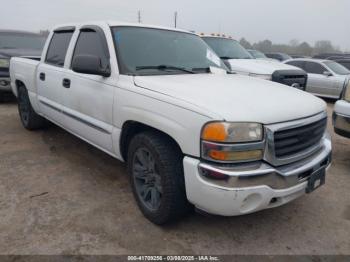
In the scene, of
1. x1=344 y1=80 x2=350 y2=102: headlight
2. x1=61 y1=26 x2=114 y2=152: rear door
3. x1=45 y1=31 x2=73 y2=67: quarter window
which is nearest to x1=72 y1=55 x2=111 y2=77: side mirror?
x1=61 y1=26 x2=114 y2=152: rear door

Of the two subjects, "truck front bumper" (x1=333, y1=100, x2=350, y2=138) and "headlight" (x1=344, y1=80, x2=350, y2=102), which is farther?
"headlight" (x1=344, y1=80, x2=350, y2=102)

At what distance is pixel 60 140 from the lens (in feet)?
16.9

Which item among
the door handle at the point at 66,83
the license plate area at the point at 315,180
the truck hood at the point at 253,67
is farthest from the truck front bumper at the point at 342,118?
the door handle at the point at 66,83

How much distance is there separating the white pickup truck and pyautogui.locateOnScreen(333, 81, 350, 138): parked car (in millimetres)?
1120

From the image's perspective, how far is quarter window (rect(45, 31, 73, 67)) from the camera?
13.8ft

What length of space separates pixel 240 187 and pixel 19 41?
821cm

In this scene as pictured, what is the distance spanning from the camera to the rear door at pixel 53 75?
4148 millimetres

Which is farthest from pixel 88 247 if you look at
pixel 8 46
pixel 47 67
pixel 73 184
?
pixel 8 46

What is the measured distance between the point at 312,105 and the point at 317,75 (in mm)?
8555

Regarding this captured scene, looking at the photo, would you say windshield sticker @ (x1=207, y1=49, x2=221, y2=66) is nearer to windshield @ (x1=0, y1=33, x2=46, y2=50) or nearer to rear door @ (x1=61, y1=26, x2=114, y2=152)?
rear door @ (x1=61, y1=26, x2=114, y2=152)

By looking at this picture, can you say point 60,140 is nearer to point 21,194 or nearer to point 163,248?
point 21,194

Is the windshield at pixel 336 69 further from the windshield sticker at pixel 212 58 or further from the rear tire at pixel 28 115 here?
Result: the rear tire at pixel 28 115

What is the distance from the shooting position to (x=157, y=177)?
2.81 meters

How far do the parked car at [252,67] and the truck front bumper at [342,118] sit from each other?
2.14m
